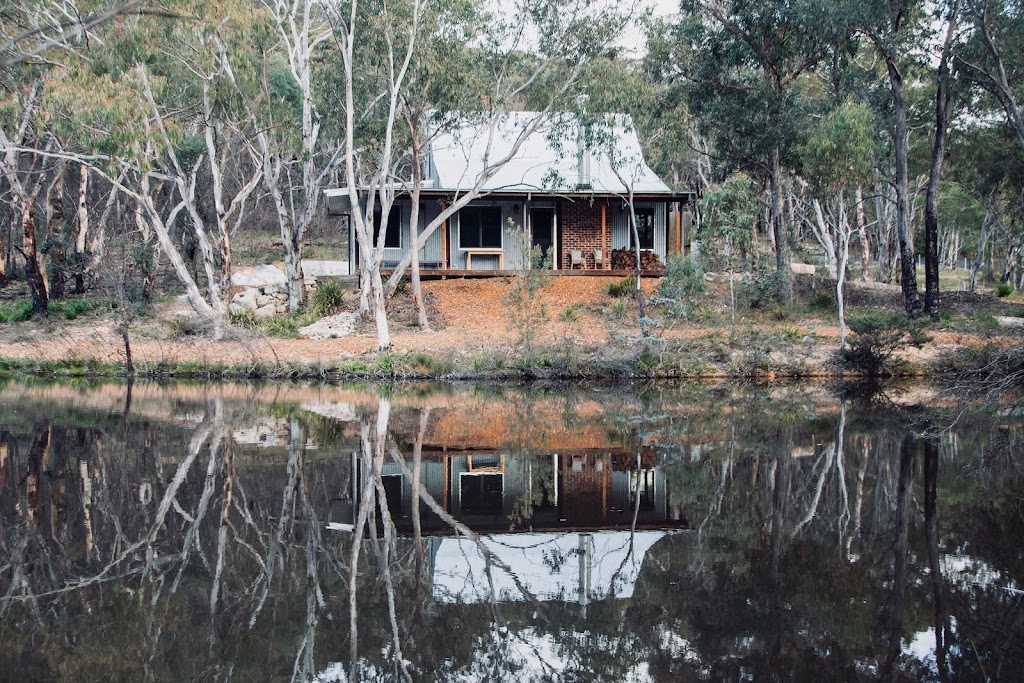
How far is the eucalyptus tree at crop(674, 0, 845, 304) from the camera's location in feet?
91.6

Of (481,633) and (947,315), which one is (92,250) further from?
(481,633)

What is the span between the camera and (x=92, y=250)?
3459 centimetres

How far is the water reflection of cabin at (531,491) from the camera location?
985cm

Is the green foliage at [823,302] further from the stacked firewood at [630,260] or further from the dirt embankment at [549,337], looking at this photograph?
the stacked firewood at [630,260]

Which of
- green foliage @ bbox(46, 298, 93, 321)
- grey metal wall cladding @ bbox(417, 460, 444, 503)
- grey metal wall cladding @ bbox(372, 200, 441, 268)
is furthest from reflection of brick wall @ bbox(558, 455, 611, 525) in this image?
green foliage @ bbox(46, 298, 93, 321)

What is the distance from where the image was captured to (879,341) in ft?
72.5

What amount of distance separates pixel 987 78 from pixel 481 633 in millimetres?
25610

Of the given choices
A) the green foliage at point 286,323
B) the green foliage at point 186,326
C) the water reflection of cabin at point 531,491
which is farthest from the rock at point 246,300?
the water reflection of cabin at point 531,491

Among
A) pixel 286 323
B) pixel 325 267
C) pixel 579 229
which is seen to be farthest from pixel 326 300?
pixel 325 267

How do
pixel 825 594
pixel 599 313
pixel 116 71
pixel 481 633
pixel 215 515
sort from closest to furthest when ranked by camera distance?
pixel 481 633
pixel 825 594
pixel 215 515
pixel 116 71
pixel 599 313

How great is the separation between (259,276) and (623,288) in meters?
13.4

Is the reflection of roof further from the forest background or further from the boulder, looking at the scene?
the boulder

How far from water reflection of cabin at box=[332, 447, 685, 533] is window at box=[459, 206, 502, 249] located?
67.6ft

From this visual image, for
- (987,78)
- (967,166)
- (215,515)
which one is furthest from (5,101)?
(967,166)
